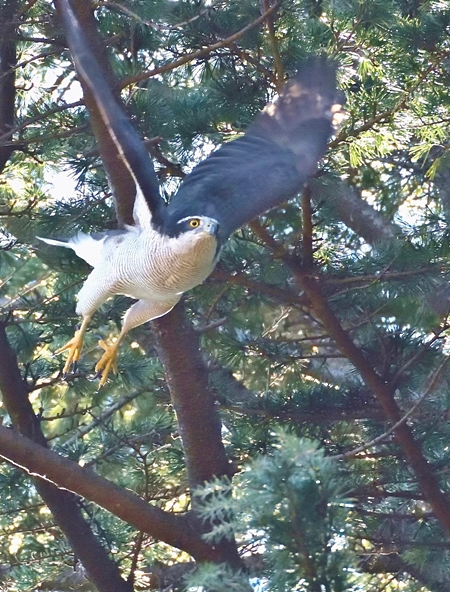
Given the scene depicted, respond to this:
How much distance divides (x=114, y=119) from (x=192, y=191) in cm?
41

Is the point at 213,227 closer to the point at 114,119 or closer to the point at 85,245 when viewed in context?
the point at 114,119

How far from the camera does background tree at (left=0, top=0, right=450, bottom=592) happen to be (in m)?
3.86

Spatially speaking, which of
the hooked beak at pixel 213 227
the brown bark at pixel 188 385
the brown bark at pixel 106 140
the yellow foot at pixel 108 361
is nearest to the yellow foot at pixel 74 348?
the yellow foot at pixel 108 361

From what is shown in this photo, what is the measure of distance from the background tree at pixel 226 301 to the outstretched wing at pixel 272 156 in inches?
4.0

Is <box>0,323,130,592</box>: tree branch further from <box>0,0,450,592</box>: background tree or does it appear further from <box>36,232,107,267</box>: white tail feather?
<box>36,232,107,267</box>: white tail feather

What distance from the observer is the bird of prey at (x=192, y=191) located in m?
3.46

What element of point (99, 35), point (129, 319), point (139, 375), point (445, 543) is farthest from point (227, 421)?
point (99, 35)

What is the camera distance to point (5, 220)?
4629mm

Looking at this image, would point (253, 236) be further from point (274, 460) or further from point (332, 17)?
point (274, 460)

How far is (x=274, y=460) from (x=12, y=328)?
9.58 feet

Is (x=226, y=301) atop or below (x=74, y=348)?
atop

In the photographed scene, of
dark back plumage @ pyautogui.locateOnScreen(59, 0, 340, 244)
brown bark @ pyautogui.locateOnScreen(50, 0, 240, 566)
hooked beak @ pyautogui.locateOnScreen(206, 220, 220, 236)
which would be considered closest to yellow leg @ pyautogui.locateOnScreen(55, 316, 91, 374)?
brown bark @ pyautogui.locateOnScreen(50, 0, 240, 566)

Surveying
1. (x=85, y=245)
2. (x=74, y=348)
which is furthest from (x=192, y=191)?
(x=74, y=348)

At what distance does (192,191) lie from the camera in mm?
3691
